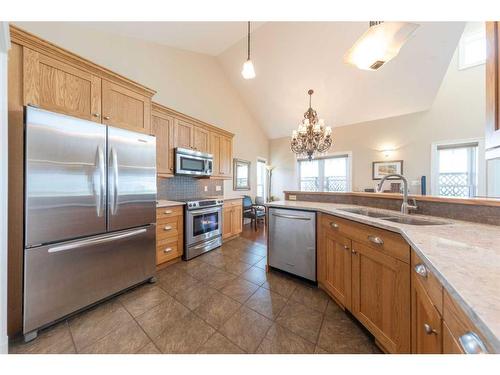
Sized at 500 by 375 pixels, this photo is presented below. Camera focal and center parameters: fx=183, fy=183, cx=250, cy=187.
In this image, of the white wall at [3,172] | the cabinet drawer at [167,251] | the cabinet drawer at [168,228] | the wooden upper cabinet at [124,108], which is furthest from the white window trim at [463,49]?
the white wall at [3,172]

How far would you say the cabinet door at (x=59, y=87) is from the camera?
1408mm

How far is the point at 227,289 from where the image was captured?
1.94 m

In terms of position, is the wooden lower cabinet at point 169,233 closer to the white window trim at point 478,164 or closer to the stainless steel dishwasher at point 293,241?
the stainless steel dishwasher at point 293,241

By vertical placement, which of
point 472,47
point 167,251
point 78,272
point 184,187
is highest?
point 472,47

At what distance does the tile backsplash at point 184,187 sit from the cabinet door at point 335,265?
2.48m

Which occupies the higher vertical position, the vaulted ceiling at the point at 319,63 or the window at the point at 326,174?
the vaulted ceiling at the point at 319,63

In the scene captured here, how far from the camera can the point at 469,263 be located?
591 millimetres

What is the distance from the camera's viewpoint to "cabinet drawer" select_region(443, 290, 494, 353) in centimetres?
42

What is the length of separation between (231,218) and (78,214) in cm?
251

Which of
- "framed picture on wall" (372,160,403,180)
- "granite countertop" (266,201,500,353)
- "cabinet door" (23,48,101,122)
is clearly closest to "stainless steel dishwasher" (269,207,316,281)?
"granite countertop" (266,201,500,353)

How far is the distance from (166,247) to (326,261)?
1967 millimetres

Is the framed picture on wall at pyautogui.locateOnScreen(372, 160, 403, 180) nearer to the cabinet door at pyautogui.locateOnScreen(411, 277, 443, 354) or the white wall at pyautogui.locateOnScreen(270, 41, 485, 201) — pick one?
the white wall at pyautogui.locateOnScreen(270, 41, 485, 201)

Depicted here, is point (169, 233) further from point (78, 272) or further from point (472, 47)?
point (472, 47)

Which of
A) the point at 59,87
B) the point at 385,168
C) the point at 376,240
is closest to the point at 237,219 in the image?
the point at 376,240
